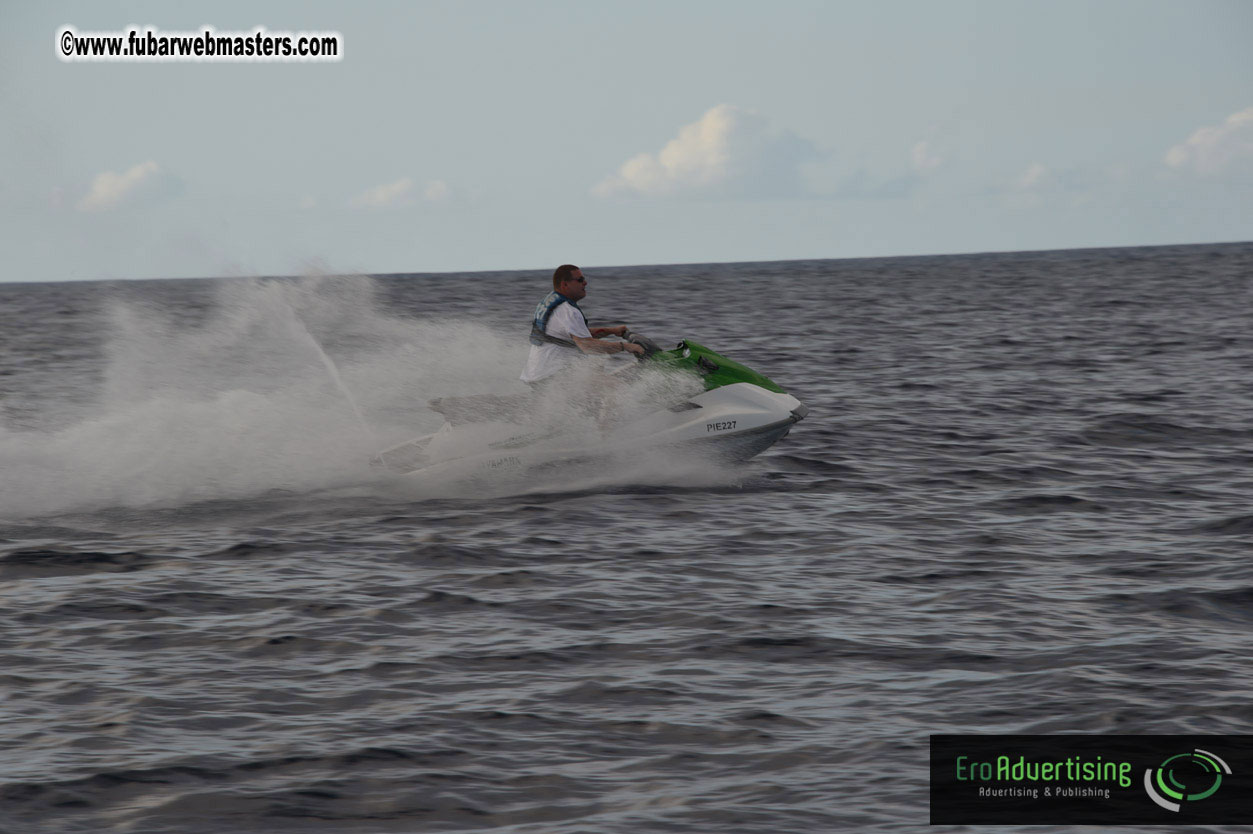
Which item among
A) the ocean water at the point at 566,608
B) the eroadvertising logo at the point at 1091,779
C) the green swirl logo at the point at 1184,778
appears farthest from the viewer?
the ocean water at the point at 566,608

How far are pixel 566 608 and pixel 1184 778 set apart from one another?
3.84m

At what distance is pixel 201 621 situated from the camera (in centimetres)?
812

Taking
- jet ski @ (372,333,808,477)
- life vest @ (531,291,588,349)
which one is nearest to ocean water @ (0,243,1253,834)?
jet ski @ (372,333,808,477)

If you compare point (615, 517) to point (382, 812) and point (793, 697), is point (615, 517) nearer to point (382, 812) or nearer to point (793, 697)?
point (793, 697)

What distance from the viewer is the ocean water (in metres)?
5.88

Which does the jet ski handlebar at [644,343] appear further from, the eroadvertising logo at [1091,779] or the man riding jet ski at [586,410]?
the eroadvertising logo at [1091,779]

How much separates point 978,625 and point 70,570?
6.18 m

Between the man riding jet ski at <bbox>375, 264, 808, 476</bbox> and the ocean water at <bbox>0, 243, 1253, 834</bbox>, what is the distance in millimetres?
290

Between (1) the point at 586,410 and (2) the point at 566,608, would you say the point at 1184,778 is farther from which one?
(1) the point at 586,410

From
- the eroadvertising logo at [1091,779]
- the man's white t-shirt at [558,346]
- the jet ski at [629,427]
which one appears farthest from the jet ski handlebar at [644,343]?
the eroadvertising logo at [1091,779]

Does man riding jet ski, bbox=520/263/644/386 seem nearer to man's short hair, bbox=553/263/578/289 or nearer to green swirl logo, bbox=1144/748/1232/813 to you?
man's short hair, bbox=553/263/578/289

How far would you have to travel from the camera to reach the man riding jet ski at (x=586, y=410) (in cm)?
1195

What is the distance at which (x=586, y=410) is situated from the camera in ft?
40.2

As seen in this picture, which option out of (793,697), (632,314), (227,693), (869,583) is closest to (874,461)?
(869,583)
